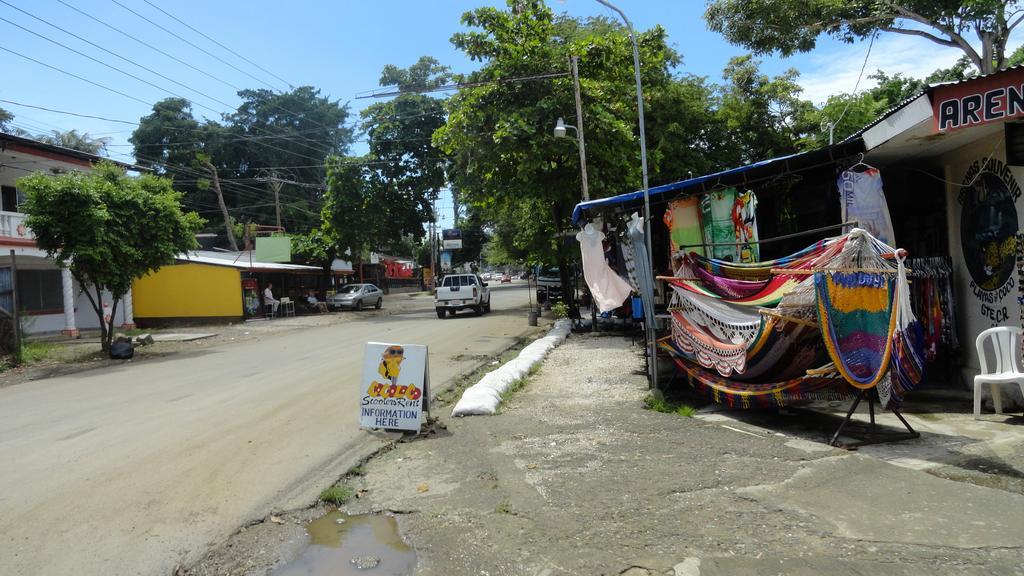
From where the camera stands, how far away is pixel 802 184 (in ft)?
29.9

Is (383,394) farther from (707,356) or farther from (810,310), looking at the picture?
(810,310)

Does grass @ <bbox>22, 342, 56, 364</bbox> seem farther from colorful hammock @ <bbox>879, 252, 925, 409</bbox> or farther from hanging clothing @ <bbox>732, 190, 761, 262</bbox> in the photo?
colorful hammock @ <bbox>879, 252, 925, 409</bbox>

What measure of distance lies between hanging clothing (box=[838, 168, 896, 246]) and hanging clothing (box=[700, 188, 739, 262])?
1.37 meters

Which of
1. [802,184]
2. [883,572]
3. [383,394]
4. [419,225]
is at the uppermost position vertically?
[419,225]

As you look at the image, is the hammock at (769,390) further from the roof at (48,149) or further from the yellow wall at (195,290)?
the yellow wall at (195,290)

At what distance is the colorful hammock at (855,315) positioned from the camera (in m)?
5.89

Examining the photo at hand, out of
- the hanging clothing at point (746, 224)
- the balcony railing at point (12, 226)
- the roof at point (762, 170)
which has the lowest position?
the hanging clothing at point (746, 224)

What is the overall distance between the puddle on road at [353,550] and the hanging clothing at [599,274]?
5684 millimetres

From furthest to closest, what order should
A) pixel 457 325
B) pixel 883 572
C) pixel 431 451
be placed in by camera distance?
pixel 457 325, pixel 431 451, pixel 883 572

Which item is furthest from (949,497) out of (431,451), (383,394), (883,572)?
(383,394)

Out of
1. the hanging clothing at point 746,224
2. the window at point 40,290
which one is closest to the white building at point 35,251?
the window at point 40,290

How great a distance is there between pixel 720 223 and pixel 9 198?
981 inches

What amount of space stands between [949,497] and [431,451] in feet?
Result: 14.6

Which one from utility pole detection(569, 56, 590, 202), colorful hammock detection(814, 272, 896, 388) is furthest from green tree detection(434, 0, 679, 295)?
colorful hammock detection(814, 272, 896, 388)
